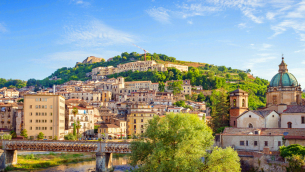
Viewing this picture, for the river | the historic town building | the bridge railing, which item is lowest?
the river

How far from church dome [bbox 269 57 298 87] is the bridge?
102ft

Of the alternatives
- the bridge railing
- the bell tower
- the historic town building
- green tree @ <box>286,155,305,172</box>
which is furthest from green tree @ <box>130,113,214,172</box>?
the historic town building

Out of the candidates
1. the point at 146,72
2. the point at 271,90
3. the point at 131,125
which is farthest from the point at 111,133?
the point at 146,72

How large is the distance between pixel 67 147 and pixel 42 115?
23.4 meters

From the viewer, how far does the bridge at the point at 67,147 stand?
1850 inches

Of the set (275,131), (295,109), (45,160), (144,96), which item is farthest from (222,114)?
(144,96)

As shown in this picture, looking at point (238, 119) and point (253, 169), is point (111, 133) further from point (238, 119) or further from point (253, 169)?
point (253, 169)

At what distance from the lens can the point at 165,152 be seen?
30766 mm

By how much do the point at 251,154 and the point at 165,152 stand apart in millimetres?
16427

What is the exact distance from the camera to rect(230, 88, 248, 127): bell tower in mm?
58594

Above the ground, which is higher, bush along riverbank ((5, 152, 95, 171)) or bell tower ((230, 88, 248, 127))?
bell tower ((230, 88, 248, 127))

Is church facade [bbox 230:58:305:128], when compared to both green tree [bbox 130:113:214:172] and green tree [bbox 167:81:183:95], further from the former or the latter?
green tree [bbox 167:81:183:95]

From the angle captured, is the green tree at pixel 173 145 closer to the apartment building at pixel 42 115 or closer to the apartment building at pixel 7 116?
the apartment building at pixel 42 115

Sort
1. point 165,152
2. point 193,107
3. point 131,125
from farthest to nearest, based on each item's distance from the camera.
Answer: point 193,107
point 131,125
point 165,152
